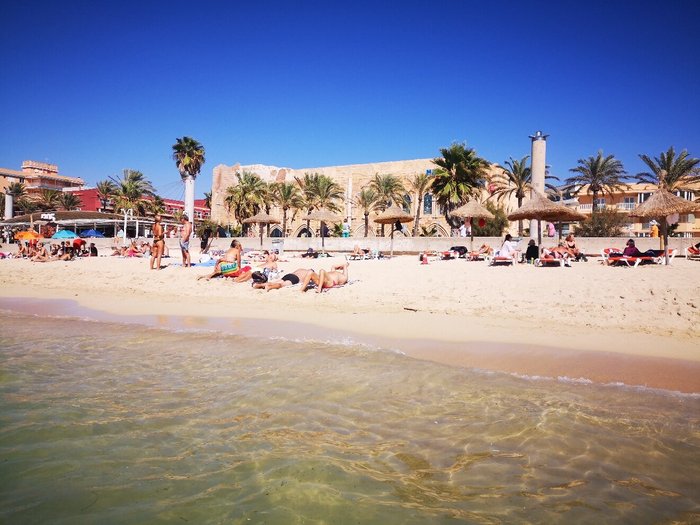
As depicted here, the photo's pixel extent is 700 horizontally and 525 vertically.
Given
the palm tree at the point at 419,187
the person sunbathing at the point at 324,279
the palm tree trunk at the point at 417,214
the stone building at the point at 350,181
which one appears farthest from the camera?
the stone building at the point at 350,181

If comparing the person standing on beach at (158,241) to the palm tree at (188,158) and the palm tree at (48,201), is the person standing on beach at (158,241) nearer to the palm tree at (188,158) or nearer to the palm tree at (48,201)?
the palm tree at (188,158)

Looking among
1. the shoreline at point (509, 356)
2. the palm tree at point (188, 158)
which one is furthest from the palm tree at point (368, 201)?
the shoreline at point (509, 356)

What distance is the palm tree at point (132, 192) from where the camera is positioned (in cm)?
4528

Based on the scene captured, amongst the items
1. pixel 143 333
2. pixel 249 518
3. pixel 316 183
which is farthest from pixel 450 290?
pixel 316 183

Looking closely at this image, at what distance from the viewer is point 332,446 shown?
292 centimetres

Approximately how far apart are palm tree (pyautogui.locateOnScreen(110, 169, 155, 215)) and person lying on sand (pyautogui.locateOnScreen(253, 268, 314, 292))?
1604 inches

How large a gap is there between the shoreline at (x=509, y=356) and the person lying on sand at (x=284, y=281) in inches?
87.4

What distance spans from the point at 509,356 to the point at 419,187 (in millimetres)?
32233

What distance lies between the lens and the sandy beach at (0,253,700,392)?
521cm

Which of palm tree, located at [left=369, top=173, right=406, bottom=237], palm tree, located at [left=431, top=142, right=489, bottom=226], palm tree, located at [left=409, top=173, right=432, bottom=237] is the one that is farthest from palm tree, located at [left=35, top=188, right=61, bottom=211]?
palm tree, located at [left=431, top=142, right=489, bottom=226]

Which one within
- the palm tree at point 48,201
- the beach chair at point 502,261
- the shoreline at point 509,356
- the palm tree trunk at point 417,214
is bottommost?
the shoreline at point 509,356

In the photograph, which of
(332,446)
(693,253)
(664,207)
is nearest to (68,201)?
→ (664,207)

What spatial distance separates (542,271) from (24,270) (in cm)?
1633

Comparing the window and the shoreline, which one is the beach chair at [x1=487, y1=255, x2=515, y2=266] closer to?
the shoreline
